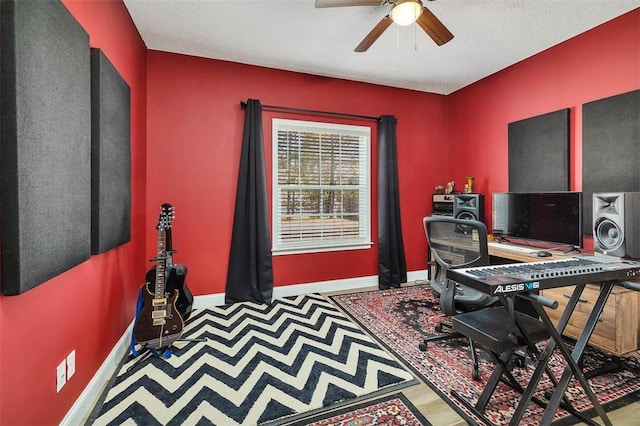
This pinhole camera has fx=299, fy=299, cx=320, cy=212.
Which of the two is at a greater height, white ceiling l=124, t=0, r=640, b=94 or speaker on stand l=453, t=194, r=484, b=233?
white ceiling l=124, t=0, r=640, b=94

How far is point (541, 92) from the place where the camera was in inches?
121

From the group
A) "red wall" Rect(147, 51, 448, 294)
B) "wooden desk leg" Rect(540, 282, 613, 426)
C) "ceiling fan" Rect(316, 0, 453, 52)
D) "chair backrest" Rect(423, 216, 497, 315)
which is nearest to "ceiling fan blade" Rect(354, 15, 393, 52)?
"ceiling fan" Rect(316, 0, 453, 52)

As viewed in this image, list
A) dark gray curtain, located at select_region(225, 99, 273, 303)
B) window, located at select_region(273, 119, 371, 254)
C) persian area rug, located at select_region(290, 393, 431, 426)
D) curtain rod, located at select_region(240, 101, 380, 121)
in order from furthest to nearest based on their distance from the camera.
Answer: window, located at select_region(273, 119, 371, 254)
curtain rod, located at select_region(240, 101, 380, 121)
dark gray curtain, located at select_region(225, 99, 273, 303)
persian area rug, located at select_region(290, 393, 431, 426)

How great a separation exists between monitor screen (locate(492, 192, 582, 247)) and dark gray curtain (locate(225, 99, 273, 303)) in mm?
2561

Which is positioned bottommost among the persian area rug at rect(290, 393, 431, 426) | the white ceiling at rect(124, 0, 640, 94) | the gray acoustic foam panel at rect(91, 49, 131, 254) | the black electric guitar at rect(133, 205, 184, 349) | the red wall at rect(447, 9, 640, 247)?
the persian area rug at rect(290, 393, 431, 426)

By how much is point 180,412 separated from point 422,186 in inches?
146

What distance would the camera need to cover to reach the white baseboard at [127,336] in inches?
62.2

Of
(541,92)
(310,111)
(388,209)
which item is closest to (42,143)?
(310,111)

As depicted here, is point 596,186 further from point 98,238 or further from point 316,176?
point 98,238

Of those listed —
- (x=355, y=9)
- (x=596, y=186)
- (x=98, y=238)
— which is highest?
(x=355, y=9)

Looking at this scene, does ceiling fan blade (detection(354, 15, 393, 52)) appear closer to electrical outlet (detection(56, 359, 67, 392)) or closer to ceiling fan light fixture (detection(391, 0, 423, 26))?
ceiling fan light fixture (detection(391, 0, 423, 26))

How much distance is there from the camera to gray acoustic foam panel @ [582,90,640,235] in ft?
7.82

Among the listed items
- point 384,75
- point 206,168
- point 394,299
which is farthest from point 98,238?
point 384,75

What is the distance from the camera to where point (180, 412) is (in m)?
1.63
